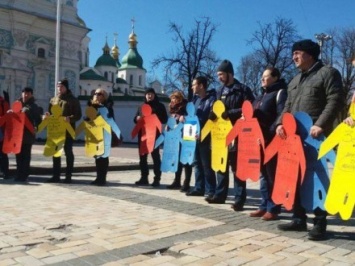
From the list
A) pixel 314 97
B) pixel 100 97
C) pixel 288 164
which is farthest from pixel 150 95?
pixel 314 97

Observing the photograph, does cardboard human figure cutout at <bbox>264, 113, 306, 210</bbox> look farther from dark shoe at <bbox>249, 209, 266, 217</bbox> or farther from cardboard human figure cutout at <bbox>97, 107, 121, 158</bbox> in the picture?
cardboard human figure cutout at <bbox>97, 107, 121, 158</bbox>

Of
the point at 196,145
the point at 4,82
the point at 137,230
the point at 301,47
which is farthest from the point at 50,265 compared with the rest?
the point at 4,82

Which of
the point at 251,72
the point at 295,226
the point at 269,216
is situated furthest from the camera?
the point at 251,72

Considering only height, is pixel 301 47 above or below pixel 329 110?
above

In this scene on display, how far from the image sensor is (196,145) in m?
7.32

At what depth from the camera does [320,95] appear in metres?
4.57

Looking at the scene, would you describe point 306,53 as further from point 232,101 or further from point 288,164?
point 232,101

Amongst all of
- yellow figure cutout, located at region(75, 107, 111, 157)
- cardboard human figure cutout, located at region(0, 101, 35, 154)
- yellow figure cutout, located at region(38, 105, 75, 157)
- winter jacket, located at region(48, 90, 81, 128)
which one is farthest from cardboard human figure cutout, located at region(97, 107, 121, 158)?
cardboard human figure cutout, located at region(0, 101, 35, 154)

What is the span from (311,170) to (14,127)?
609 cm

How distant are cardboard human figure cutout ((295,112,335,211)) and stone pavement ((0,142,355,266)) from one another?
400 millimetres

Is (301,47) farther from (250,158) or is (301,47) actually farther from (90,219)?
(90,219)

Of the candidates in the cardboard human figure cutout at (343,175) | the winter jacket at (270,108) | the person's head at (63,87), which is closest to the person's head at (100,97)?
the person's head at (63,87)

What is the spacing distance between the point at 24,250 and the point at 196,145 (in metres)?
3.97

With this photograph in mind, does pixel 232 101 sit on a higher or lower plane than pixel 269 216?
higher
